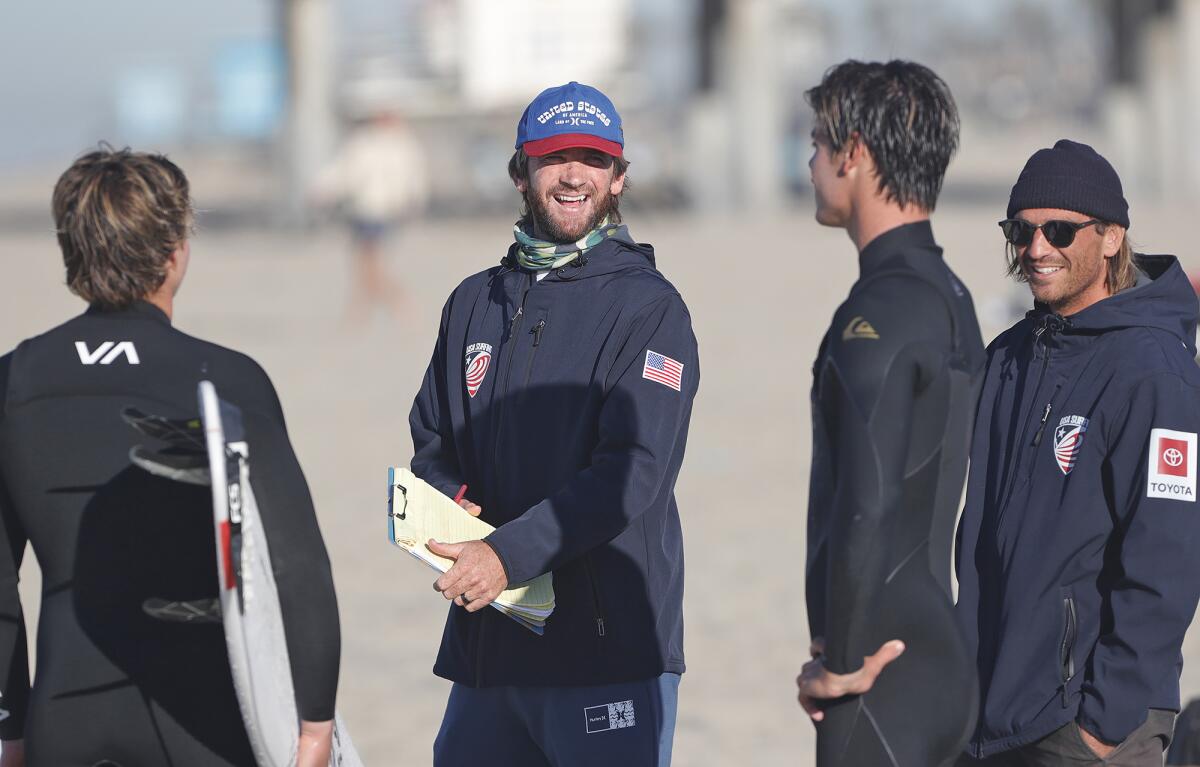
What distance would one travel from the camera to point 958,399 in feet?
9.05

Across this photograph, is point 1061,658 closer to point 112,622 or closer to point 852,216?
point 852,216

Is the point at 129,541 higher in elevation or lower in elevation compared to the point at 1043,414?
lower

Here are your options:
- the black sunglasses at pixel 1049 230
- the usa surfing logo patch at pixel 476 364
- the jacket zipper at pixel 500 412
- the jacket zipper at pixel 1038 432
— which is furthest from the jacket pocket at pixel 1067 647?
the usa surfing logo patch at pixel 476 364

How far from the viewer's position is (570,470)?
A: 10.7ft

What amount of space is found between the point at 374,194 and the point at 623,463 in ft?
45.6

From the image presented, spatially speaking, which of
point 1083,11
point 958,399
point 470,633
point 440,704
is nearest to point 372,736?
point 440,704

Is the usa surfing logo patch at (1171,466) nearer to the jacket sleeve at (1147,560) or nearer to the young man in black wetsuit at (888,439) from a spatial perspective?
the jacket sleeve at (1147,560)

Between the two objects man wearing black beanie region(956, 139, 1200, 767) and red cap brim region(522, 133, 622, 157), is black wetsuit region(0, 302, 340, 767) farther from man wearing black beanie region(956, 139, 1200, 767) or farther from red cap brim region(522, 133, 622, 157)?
man wearing black beanie region(956, 139, 1200, 767)

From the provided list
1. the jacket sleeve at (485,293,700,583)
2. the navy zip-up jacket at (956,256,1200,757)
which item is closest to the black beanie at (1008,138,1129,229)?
the navy zip-up jacket at (956,256,1200,757)

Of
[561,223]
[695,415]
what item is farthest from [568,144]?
A: [695,415]

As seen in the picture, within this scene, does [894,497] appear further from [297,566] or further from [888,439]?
[297,566]

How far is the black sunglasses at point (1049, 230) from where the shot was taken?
3211 millimetres

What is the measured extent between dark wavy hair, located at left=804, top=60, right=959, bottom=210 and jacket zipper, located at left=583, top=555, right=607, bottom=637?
3.11 ft

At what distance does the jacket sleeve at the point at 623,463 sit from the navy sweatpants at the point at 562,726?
0.92ft
